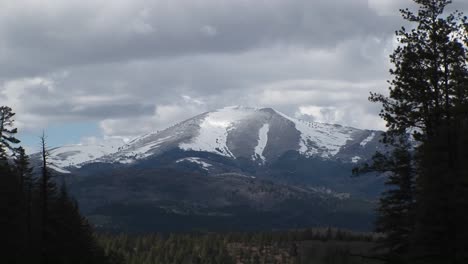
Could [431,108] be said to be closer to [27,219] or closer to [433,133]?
[433,133]

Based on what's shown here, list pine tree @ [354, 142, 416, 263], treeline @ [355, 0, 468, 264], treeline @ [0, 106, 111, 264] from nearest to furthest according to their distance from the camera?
treeline @ [355, 0, 468, 264]
pine tree @ [354, 142, 416, 263]
treeline @ [0, 106, 111, 264]

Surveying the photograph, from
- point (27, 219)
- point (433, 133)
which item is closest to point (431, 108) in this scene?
point (433, 133)

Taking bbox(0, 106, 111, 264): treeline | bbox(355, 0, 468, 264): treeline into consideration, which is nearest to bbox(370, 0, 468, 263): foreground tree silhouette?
bbox(355, 0, 468, 264): treeline

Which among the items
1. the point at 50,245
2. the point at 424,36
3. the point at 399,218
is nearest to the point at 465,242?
the point at 424,36

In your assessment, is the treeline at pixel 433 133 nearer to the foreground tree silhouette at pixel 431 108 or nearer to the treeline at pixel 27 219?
the foreground tree silhouette at pixel 431 108

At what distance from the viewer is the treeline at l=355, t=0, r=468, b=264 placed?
101ft

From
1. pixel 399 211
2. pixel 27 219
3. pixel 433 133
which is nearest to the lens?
pixel 433 133

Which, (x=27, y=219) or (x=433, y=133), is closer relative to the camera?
(x=433, y=133)

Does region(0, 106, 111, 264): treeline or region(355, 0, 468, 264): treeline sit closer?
region(355, 0, 468, 264): treeline

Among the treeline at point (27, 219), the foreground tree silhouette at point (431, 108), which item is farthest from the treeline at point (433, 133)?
the treeline at point (27, 219)

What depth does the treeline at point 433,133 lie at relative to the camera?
3076 cm

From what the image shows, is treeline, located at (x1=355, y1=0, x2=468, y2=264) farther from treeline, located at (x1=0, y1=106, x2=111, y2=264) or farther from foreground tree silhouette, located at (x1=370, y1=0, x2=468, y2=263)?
treeline, located at (x1=0, y1=106, x2=111, y2=264)

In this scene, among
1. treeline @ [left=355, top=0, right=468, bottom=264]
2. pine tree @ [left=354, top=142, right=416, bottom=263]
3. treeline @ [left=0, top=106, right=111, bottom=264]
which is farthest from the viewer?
treeline @ [left=0, top=106, right=111, bottom=264]

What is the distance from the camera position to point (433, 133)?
1404 inches
